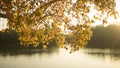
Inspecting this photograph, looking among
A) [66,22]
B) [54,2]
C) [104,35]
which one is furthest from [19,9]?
[104,35]

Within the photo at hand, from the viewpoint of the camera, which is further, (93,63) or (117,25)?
(117,25)

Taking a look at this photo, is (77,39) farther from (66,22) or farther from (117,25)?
(117,25)

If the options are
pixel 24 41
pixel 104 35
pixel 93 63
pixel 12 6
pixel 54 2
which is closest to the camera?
pixel 12 6

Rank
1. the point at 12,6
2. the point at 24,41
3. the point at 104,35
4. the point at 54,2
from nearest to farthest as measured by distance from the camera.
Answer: the point at 12,6 < the point at 54,2 < the point at 24,41 < the point at 104,35

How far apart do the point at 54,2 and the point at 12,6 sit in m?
2.08

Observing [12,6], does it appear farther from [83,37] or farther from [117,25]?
[117,25]

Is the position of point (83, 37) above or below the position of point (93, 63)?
above

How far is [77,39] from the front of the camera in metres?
12.2

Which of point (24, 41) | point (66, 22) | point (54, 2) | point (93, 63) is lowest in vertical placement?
point (93, 63)

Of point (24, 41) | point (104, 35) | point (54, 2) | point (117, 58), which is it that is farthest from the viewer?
point (104, 35)

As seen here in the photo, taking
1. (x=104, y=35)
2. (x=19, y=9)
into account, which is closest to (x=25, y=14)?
(x=19, y=9)

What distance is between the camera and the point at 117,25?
516ft

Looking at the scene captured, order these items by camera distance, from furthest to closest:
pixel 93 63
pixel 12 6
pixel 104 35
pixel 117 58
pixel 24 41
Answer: pixel 104 35
pixel 117 58
pixel 93 63
pixel 24 41
pixel 12 6

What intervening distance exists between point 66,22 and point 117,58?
59743mm
